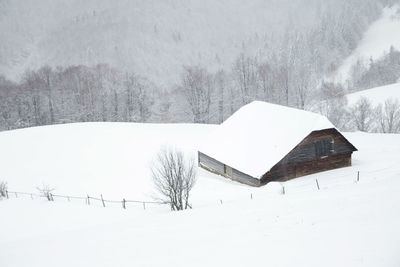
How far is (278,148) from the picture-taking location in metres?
27.5

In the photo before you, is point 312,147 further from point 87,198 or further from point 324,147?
point 87,198

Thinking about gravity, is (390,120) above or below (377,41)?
below

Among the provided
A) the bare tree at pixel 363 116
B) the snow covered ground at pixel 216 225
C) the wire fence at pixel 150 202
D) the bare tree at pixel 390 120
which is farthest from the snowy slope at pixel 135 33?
the snow covered ground at pixel 216 225


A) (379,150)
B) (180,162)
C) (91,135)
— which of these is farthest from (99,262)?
(91,135)

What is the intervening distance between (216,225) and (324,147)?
57.3ft

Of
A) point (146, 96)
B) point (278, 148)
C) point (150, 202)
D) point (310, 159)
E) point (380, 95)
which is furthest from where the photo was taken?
point (146, 96)

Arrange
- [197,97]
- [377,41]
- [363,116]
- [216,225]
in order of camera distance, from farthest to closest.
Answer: [377,41], [197,97], [363,116], [216,225]

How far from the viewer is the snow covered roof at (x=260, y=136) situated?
89.8ft

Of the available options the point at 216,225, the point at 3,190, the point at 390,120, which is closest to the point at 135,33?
the point at 390,120

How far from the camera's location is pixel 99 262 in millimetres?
11891

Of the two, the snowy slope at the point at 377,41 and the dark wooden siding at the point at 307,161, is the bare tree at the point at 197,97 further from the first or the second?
the snowy slope at the point at 377,41

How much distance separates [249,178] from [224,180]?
120 inches

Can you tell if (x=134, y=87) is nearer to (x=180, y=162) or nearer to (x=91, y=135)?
(x=91, y=135)

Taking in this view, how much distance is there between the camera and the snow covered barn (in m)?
27.2
